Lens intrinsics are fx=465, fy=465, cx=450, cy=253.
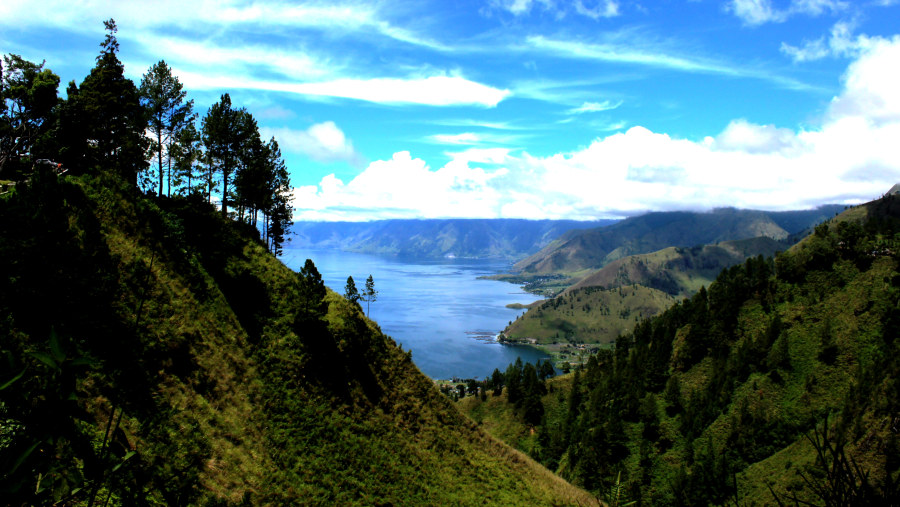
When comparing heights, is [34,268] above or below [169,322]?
above

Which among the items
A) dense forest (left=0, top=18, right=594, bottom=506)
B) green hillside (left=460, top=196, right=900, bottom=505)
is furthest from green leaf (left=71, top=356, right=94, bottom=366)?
green hillside (left=460, top=196, right=900, bottom=505)

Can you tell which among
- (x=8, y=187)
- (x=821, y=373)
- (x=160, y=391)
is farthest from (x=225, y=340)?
(x=821, y=373)

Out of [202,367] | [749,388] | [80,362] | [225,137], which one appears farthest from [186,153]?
[749,388]

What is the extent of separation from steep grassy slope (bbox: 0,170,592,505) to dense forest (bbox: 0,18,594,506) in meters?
0.15

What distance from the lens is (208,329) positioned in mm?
36375

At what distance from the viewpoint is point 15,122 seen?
42938 millimetres

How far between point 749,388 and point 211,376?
12599 centimetres

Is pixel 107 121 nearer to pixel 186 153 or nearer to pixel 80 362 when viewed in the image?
pixel 186 153

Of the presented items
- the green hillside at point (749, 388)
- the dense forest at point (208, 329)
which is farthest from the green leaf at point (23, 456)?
the green hillside at point (749, 388)

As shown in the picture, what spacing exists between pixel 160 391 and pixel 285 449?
962 centimetres

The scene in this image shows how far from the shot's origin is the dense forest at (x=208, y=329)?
2408 cm

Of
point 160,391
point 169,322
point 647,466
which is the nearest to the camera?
point 160,391

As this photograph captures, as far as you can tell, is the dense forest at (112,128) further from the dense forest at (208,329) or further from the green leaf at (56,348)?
the green leaf at (56,348)

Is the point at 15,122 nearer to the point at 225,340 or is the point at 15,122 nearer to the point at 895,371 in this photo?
the point at 225,340
